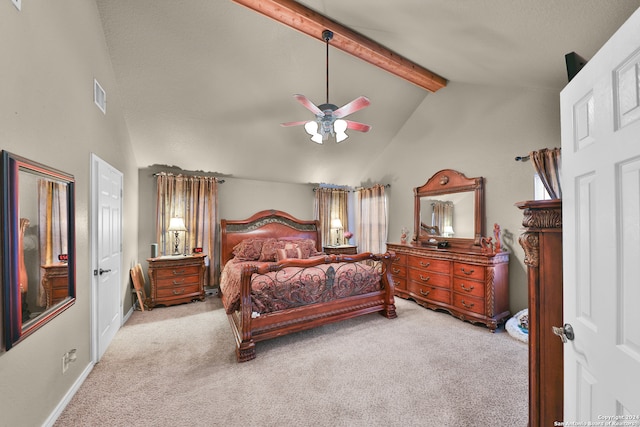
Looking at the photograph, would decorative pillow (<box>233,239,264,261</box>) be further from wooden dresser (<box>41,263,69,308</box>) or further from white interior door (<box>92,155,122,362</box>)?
wooden dresser (<box>41,263,69,308</box>)

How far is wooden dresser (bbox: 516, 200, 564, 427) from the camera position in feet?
4.09

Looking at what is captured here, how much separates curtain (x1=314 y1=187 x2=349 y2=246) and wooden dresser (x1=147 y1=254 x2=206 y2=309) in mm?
2689

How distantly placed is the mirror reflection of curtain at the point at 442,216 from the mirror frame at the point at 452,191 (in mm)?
156

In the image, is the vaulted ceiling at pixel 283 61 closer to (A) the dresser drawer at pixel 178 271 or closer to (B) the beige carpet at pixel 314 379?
(A) the dresser drawer at pixel 178 271

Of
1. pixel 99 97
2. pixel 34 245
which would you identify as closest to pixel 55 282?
pixel 34 245

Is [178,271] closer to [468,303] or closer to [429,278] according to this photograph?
[429,278]

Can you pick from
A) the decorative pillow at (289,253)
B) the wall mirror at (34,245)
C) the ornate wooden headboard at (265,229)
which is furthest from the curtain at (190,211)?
the wall mirror at (34,245)

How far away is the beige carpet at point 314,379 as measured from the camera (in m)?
1.78

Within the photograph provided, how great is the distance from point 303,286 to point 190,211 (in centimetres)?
292

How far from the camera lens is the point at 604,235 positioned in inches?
33.2

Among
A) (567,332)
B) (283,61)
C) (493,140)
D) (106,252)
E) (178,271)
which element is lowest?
(178,271)

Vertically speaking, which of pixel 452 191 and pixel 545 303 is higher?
pixel 452 191

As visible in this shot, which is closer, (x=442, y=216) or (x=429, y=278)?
(x=429, y=278)

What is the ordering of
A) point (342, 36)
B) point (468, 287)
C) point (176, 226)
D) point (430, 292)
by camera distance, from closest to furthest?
point (342, 36) < point (468, 287) < point (430, 292) < point (176, 226)
